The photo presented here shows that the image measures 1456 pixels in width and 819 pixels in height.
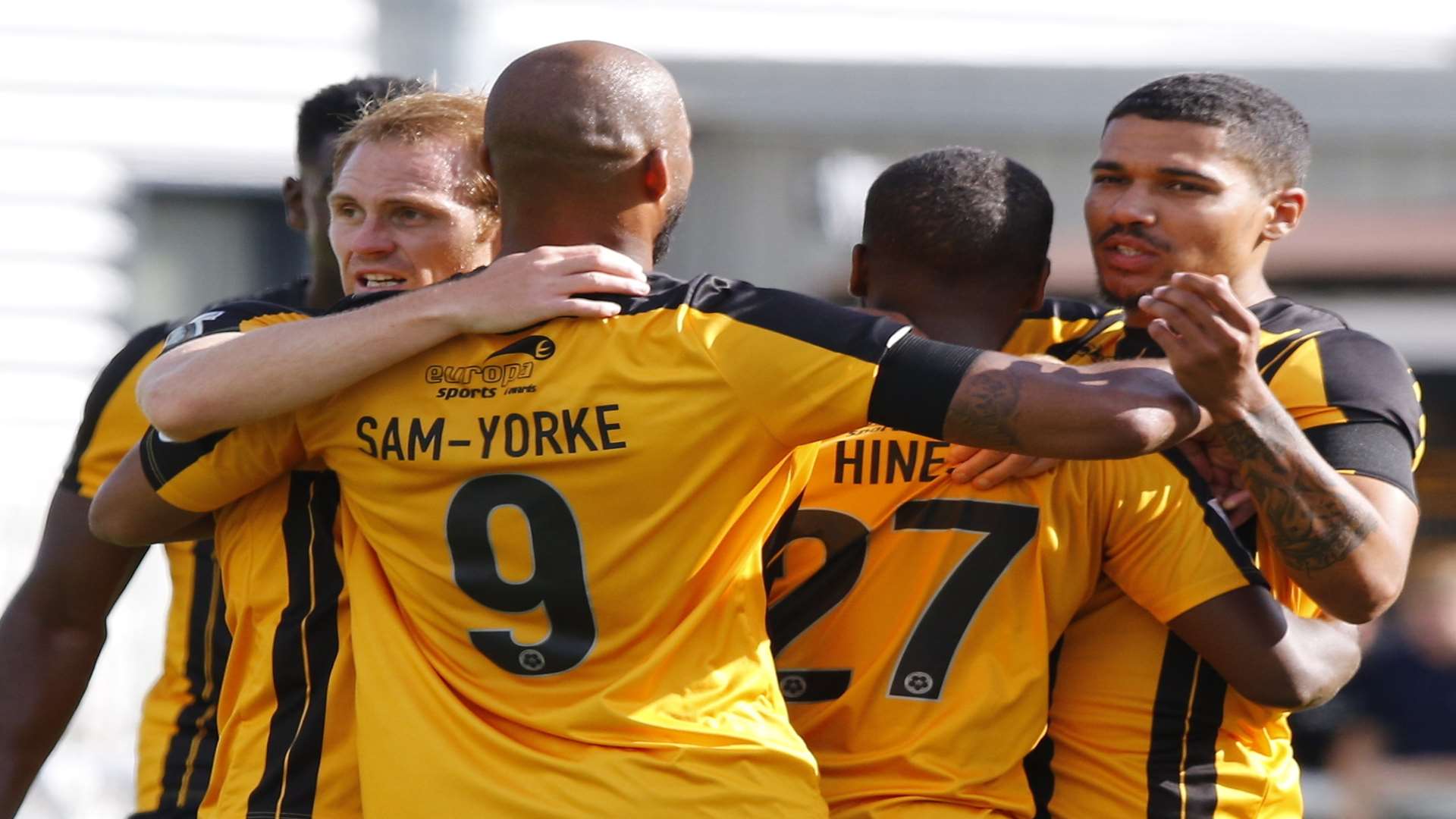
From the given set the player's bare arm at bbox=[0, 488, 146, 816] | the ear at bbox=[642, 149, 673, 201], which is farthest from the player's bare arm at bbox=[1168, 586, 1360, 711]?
the player's bare arm at bbox=[0, 488, 146, 816]

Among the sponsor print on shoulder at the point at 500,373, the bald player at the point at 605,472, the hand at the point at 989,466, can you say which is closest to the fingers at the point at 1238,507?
the hand at the point at 989,466

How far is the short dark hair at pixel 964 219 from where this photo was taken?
9.93ft

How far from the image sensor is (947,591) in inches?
117

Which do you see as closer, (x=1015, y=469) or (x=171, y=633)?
(x=1015, y=469)

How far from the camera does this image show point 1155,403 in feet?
8.56

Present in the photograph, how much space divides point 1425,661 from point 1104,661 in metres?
5.18

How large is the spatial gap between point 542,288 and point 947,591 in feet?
2.78

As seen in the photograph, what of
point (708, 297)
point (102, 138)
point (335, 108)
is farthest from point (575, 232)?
point (102, 138)

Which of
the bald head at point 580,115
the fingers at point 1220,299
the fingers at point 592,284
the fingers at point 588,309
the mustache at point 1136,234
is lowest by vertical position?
the fingers at point 588,309

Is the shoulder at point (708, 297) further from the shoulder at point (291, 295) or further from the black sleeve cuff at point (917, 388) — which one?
the shoulder at point (291, 295)

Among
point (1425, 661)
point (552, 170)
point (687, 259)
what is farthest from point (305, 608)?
point (687, 259)

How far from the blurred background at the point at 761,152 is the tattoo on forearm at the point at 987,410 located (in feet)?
17.4

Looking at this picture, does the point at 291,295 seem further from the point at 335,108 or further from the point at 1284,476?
the point at 1284,476

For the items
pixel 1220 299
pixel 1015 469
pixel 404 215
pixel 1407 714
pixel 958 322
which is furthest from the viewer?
pixel 1407 714
